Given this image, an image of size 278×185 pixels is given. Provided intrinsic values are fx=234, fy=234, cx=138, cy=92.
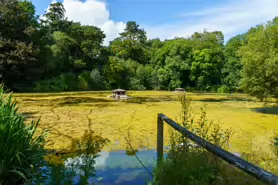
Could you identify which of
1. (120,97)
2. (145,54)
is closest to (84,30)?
(145,54)

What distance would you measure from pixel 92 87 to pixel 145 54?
36.2ft

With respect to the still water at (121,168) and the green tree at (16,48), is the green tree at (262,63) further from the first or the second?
the green tree at (16,48)

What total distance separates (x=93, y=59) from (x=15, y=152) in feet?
84.7

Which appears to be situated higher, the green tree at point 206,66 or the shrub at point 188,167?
the green tree at point 206,66

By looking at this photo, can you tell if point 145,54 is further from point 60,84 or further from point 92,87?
point 60,84

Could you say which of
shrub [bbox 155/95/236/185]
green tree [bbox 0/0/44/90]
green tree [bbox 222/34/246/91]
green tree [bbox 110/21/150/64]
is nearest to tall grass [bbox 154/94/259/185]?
shrub [bbox 155/95/236/185]

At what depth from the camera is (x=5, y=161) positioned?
1836mm

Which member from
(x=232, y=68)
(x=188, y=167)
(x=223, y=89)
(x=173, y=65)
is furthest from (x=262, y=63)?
(x=232, y=68)

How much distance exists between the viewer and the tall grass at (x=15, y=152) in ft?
6.12

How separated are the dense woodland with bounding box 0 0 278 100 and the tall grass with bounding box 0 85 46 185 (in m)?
9.96

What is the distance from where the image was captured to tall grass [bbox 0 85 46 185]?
1865 millimetres

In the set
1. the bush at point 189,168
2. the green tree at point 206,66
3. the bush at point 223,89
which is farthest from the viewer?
the green tree at point 206,66

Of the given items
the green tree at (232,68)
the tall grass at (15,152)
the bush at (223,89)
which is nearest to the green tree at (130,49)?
the green tree at (232,68)

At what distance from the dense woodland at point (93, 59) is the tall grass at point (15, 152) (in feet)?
32.7
